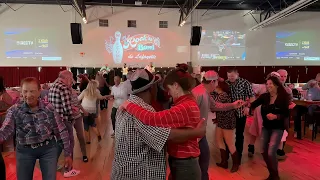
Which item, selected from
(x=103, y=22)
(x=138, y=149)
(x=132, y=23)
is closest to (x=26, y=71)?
(x=103, y=22)

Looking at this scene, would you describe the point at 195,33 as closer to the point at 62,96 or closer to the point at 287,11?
the point at 287,11

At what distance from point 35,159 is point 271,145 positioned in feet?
8.86

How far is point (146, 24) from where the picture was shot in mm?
16469

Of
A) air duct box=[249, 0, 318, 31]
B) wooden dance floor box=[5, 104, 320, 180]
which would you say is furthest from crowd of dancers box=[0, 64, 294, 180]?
air duct box=[249, 0, 318, 31]

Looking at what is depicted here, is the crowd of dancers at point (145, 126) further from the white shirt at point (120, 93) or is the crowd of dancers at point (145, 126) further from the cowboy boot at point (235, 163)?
the white shirt at point (120, 93)

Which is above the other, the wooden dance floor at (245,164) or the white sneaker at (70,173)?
the white sneaker at (70,173)

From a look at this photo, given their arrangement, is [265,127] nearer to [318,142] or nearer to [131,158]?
[131,158]

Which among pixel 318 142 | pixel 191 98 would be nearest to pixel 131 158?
pixel 191 98

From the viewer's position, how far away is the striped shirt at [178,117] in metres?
1.54

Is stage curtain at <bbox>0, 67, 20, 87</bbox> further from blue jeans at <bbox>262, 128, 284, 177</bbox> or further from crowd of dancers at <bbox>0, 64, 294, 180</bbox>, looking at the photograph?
blue jeans at <bbox>262, 128, 284, 177</bbox>

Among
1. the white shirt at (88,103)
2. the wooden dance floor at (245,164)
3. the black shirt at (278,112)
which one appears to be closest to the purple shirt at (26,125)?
the wooden dance floor at (245,164)

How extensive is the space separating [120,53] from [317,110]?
11.4 meters

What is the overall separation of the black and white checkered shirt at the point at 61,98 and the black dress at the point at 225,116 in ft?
6.98

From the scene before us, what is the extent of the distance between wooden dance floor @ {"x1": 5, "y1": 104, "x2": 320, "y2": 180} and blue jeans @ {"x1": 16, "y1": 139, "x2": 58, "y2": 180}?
184cm
